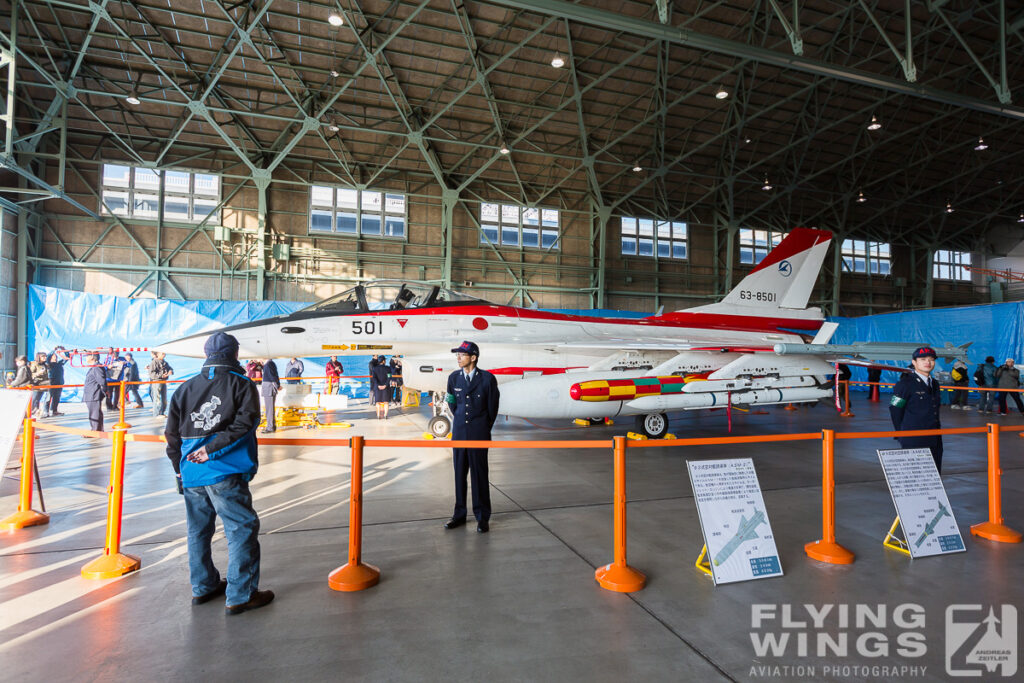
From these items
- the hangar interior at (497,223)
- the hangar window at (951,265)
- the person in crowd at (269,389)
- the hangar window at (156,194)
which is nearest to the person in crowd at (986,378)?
the hangar interior at (497,223)

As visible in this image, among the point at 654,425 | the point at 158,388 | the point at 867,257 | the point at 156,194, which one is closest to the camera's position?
Result: the point at 654,425

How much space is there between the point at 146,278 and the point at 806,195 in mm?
30596

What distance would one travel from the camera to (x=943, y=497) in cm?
404

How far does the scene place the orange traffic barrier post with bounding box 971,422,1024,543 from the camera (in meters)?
4.24

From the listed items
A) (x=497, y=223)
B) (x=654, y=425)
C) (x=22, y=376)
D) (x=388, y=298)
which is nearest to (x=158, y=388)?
(x=22, y=376)

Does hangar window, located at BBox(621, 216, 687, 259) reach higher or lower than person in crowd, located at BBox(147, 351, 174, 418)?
higher

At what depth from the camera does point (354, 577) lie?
3.31 metres

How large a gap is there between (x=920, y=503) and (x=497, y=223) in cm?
2007

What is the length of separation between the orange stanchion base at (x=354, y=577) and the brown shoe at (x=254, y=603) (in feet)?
1.28

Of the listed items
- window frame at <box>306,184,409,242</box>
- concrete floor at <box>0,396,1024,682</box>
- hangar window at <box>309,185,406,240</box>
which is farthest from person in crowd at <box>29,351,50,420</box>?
hangar window at <box>309,185,406,240</box>

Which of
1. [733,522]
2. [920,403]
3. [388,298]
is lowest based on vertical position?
[733,522]

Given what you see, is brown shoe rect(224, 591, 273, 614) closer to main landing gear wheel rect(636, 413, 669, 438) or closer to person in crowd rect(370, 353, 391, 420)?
main landing gear wheel rect(636, 413, 669, 438)

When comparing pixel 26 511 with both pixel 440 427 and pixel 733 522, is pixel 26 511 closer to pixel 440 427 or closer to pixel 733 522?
pixel 440 427

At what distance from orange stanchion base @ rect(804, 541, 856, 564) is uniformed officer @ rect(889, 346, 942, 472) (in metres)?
1.60
